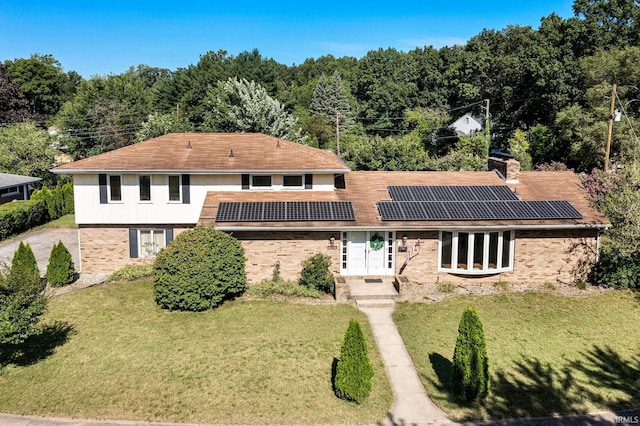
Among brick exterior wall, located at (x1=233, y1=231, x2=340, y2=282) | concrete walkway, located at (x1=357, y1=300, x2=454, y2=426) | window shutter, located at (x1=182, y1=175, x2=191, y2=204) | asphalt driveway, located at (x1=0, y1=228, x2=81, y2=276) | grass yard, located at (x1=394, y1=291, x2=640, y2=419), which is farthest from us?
asphalt driveway, located at (x1=0, y1=228, x2=81, y2=276)

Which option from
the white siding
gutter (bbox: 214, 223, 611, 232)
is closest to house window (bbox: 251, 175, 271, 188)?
the white siding

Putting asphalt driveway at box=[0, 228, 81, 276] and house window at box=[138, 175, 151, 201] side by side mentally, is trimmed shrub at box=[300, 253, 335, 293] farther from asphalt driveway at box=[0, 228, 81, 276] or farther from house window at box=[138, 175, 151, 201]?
asphalt driveway at box=[0, 228, 81, 276]

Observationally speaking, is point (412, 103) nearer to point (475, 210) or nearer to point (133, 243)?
point (475, 210)

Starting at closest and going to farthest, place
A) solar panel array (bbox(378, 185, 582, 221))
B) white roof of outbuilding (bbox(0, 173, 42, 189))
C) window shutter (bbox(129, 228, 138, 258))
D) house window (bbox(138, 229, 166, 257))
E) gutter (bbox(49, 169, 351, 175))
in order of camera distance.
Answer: solar panel array (bbox(378, 185, 582, 221)) → gutter (bbox(49, 169, 351, 175)) → window shutter (bbox(129, 228, 138, 258)) → house window (bbox(138, 229, 166, 257)) → white roof of outbuilding (bbox(0, 173, 42, 189))

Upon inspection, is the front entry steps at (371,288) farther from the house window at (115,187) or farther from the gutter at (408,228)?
the house window at (115,187)

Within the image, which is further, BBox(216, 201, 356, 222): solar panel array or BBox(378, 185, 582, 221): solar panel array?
BBox(378, 185, 582, 221): solar panel array

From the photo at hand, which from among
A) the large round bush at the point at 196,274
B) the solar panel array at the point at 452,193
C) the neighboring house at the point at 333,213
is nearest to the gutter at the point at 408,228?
the neighboring house at the point at 333,213
